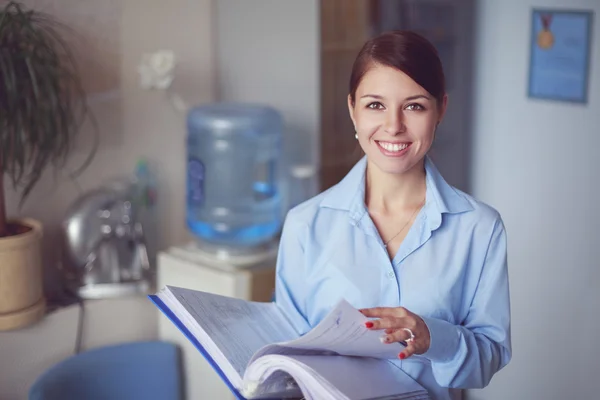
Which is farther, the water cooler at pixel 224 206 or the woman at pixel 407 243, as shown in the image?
the water cooler at pixel 224 206

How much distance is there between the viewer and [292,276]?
4.50ft

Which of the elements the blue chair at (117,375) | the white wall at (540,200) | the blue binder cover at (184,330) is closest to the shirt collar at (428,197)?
the blue binder cover at (184,330)

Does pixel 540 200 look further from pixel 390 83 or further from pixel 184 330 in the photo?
pixel 184 330

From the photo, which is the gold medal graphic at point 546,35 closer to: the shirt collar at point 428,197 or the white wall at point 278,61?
the white wall at point 278,61

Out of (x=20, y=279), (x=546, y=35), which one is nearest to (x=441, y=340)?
(x=20, y=279)

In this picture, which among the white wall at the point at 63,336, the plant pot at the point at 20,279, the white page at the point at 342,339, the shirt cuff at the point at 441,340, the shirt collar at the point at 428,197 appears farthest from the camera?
the white wall at the point at 63,336

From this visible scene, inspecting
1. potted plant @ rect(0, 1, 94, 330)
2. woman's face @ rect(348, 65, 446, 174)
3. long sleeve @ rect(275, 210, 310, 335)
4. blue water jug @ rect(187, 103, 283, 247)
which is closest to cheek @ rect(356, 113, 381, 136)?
woman's face @ rect(348, 65, 446, 174)

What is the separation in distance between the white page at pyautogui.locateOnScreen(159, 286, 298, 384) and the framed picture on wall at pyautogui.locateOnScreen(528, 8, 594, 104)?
4.82 feet

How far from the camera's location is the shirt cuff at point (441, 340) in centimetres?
115

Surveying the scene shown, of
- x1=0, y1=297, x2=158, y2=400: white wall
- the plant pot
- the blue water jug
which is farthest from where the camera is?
the blue water jug

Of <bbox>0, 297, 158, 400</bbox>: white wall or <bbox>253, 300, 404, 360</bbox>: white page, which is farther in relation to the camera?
<bbox>0, 297, 158, 400</bbox>: white wall

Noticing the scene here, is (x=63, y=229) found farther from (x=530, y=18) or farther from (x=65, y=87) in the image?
(x=530, y=18)

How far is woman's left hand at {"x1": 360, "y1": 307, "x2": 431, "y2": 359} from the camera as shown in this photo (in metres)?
1.08

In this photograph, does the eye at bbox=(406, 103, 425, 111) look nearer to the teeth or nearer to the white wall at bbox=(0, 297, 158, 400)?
the teeth
